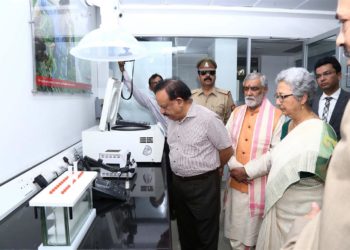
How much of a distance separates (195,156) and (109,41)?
81cm

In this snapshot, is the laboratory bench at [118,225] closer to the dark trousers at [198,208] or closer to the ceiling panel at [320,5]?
the dark trousers at [198,208]

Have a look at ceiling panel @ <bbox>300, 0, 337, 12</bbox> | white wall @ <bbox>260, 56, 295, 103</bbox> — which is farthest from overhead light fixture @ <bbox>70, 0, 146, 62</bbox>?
white wall @ <bbox>260, 56, 295, 103</bbox>

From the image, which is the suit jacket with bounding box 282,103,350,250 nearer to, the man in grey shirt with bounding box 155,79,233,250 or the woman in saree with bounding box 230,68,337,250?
the woman in saree with bounding box 230,68,337,250

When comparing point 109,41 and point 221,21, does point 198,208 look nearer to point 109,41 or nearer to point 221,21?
point 109,41

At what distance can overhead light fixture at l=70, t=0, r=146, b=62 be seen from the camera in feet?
4.12

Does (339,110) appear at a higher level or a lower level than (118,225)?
higher

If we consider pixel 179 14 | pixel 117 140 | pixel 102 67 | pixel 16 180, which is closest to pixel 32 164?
pixel 16 180

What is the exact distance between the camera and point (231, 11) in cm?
330

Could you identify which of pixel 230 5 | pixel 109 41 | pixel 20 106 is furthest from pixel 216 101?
pixel 20 106

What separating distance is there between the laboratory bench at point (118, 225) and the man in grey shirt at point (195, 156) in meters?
0.35

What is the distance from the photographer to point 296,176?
123cm

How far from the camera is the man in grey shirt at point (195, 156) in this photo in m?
1.57

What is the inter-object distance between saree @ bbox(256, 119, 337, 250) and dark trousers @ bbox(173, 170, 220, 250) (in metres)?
0.38

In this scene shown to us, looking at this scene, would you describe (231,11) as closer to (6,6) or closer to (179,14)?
(179,14)
